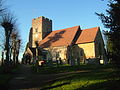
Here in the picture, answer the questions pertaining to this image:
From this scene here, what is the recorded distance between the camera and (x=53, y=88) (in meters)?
9.73

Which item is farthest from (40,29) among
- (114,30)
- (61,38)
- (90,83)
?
(114,30)

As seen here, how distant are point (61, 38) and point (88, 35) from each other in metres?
8.37

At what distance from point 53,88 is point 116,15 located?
19.1 ft

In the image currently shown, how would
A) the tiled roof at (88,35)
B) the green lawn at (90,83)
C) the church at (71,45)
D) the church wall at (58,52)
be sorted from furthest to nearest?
the church wall at (58,52) < the tiled roof at (88,35) < the church at (71,45) < the green lawn at (90,83)

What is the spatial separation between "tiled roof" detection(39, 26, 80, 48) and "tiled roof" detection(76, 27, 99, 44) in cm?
220

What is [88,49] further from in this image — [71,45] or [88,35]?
[71,45]

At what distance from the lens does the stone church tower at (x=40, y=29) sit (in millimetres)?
52469

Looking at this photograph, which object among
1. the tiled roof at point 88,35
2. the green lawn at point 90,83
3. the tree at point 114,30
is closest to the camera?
the tree at point 114,30

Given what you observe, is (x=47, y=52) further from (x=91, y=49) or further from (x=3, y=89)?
(x=3, y=89)

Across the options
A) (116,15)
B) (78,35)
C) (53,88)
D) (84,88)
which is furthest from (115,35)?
(78,35)

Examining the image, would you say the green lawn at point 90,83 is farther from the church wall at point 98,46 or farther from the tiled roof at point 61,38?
the tiled roof at point 61,38

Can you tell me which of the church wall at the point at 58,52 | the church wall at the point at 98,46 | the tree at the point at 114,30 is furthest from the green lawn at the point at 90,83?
the church wall at the point at 58,52

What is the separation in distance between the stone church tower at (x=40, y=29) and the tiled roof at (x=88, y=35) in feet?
49.9

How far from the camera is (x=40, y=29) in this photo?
5278 cm
